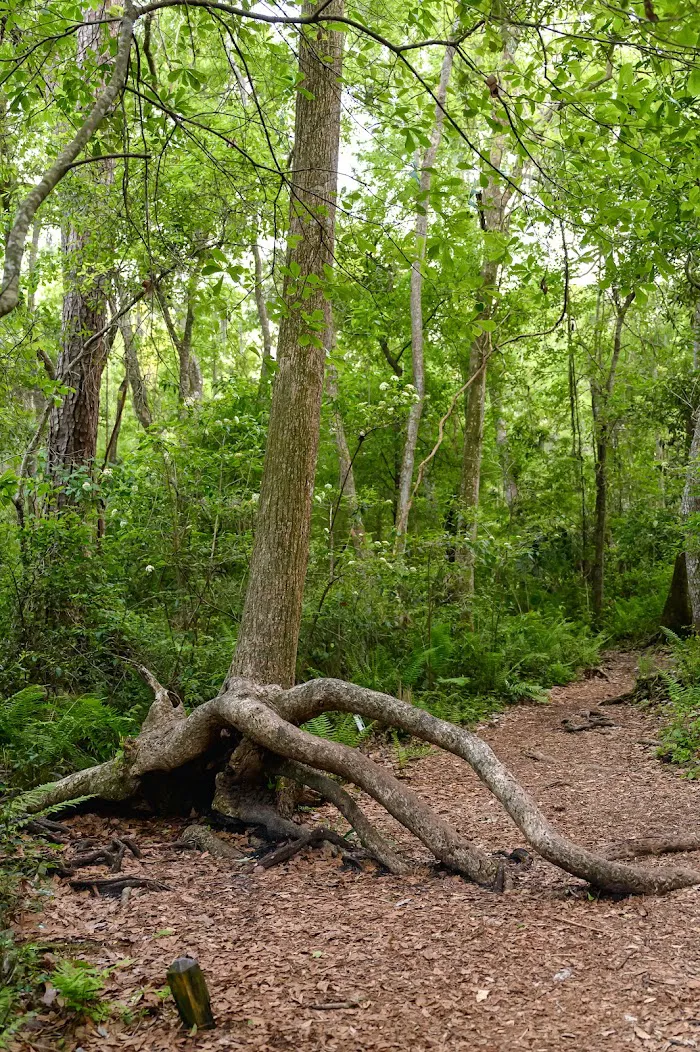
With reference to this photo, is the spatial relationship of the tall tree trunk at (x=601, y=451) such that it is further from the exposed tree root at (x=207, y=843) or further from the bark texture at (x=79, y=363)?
the exposed tree root at (x=207, y=843)

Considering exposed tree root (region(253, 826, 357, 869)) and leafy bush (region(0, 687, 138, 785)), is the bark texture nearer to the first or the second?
leafy bush (region(0, 687, 138, 785))

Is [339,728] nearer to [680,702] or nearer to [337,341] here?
[680,702]

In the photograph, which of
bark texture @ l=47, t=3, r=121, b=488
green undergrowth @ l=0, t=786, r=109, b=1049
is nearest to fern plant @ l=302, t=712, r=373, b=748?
green undergrowth @ l=0, t=786, r=109, b=1049

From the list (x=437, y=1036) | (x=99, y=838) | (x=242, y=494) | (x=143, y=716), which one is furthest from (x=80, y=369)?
(x=437, y=1036)

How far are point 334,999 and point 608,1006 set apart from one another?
1.18 meters

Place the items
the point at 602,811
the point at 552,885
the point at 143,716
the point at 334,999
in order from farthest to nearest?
the point at 143,716 < the point at 602,811 < the point at 552,885 < the point at 334,999

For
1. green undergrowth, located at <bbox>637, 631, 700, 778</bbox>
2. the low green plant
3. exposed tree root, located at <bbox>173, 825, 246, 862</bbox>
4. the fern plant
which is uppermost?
green undergrowth, located at <bbox>637, 631, 700, 778</bbox>

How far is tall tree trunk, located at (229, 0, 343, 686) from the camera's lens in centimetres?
613

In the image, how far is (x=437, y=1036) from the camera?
130 inches

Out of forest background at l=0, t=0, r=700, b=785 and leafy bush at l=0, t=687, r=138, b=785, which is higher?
forest background at l=0, t=0, r=700, b=785

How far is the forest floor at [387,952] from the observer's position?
Result: 330cm

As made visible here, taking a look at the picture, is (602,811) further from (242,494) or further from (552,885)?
(242,494)

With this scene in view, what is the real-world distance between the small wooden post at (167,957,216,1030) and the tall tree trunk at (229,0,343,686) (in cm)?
283

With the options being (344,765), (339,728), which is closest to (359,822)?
(344,765)
